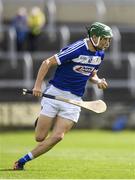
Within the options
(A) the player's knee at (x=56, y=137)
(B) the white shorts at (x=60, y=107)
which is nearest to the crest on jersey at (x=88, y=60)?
(B) the white shorts at (x=60, y=107)

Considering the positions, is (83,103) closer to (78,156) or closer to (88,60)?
(88,60)

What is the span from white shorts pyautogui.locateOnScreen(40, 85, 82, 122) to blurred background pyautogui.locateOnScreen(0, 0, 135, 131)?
11411 mm

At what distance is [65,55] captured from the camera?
13.2 meters

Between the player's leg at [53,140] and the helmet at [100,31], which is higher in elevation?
the helmet at [100,31]

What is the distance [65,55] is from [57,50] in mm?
15546

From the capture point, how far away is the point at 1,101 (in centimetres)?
2503

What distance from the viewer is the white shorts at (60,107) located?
1333 centimetres

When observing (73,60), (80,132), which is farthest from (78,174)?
(80,132)

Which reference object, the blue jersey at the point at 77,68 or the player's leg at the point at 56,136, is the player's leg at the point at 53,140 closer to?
the player's leg at the point at 56,136

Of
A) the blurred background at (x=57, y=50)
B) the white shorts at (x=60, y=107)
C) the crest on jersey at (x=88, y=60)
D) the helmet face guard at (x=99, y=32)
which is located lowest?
the blurred background at (x=57, y=50)

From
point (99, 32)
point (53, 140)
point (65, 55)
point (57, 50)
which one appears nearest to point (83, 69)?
point (65, 55)

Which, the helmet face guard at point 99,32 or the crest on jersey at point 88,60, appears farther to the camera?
the crest on jersey at point 88,60

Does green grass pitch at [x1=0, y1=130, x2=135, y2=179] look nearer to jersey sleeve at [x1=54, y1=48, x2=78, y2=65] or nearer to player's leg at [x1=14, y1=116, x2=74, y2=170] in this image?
player's leg at [x1=14, y1=116, x2=74, y2=170]

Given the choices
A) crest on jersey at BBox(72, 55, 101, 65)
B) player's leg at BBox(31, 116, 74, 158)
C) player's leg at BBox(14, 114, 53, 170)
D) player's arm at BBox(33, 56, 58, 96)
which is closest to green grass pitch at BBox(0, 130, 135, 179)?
player's leg at BBox(14, 114, 53, 170)
